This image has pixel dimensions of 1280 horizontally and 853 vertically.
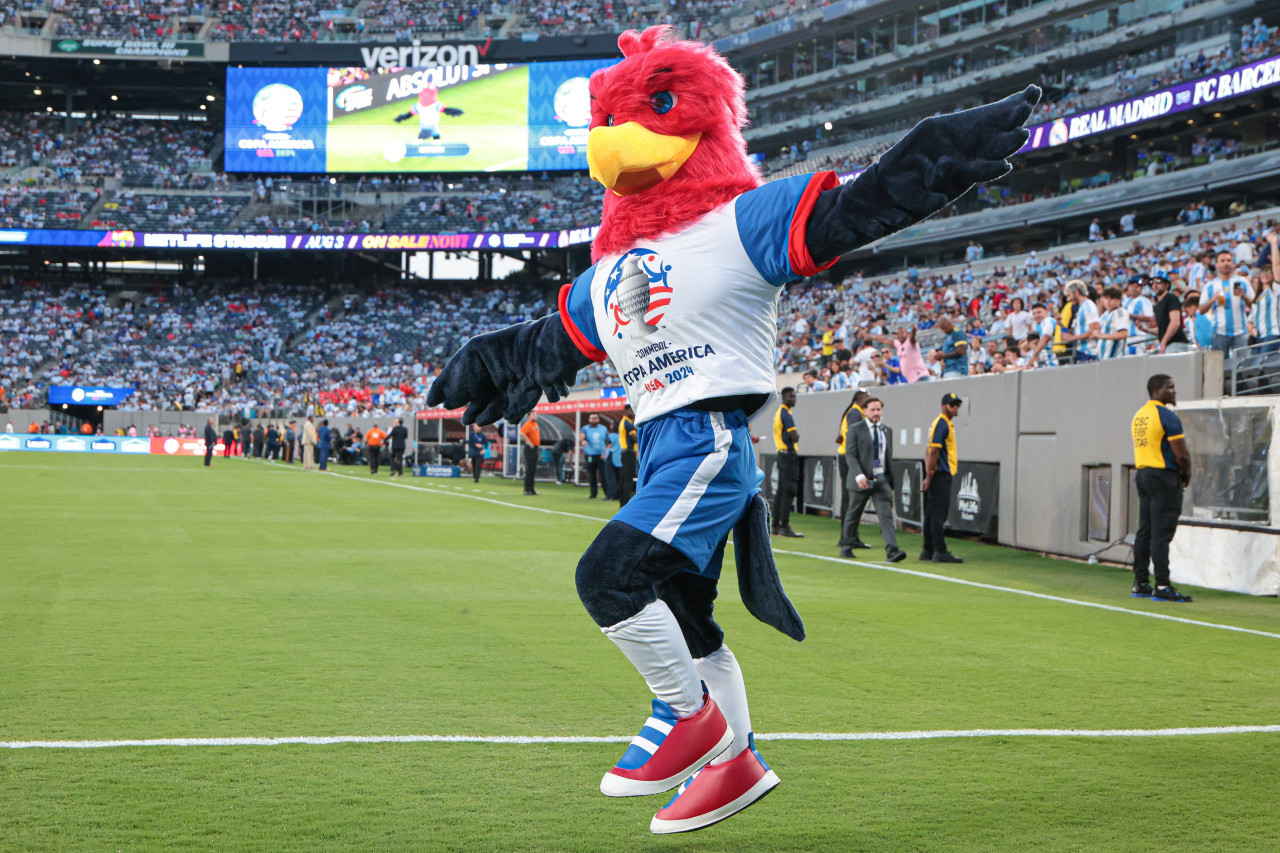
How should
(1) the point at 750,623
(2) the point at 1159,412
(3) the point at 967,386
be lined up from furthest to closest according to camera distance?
(3) the point at 967,386 < (2) the point at 1159,412 < (1) the point at 750,623

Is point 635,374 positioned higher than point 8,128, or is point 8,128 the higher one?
point 8,128

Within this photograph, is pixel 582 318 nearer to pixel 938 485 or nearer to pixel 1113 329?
pixel 938 485

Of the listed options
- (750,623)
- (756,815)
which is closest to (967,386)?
(750,623)

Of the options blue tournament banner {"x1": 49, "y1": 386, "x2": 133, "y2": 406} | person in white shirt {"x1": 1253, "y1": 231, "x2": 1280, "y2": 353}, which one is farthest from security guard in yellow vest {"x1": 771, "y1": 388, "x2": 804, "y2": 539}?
blue tournament banner {"x1": 49, "y1": 386, "x2": 133, "y2": 406}

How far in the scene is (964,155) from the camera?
2932 millimetres

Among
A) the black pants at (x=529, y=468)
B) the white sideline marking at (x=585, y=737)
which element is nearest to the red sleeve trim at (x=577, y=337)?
the white sideline marking at (x=585, y=737)

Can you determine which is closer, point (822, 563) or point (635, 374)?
point (635, 374)

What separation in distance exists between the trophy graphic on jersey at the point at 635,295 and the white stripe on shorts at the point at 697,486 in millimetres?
335

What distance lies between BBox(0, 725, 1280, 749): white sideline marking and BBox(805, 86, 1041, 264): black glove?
2.27 meters

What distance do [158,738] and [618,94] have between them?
9.42ft

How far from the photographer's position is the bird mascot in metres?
3.05

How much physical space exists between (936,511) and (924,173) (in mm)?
10063

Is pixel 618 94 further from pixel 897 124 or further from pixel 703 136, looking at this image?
pixel 897 124

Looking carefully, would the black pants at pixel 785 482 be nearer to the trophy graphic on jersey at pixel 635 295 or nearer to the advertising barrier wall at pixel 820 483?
the advertising barrier wall at pixel 820 483
